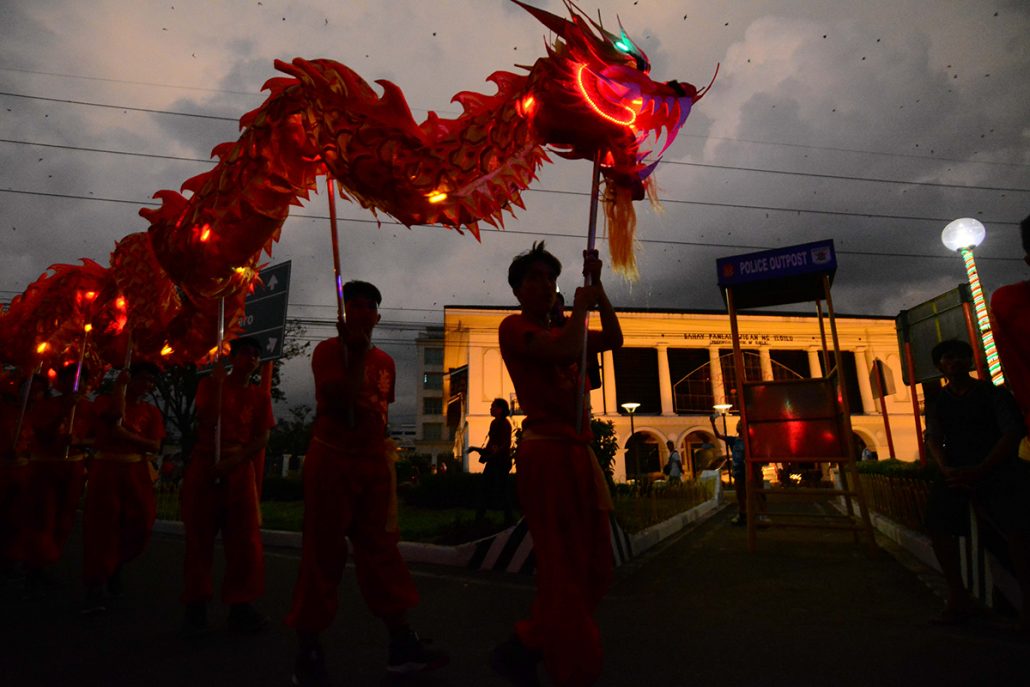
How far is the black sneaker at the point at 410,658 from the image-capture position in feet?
8.93

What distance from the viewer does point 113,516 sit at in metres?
4.43

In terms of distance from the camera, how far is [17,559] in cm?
520


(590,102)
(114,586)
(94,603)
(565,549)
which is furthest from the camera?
(114,586)

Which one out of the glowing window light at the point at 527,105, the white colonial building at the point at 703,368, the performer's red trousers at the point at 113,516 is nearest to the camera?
the glowing window light at the point at 527,105

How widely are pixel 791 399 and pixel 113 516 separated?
6470mm

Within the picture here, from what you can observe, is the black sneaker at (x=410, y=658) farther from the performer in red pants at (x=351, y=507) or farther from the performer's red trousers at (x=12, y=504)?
the performer's red trousers at (x=12, y=504)

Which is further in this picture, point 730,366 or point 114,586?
point 730,366

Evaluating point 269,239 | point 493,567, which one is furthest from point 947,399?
point 269,239

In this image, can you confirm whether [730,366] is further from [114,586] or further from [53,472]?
[114,586]

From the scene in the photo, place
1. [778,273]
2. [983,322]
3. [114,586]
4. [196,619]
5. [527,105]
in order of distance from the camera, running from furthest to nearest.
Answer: [983,322] < [778,273] < [114,586] < [196,619] < [527,105]

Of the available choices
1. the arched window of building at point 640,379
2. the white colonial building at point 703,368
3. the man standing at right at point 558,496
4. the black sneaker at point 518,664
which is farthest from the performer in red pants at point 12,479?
the arched window of building at point 640,379

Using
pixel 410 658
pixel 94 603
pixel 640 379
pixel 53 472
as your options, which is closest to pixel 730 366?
pixel 640 379

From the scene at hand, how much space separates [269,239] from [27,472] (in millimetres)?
4159

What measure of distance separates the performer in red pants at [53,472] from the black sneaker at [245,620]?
2.66 metres
